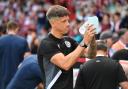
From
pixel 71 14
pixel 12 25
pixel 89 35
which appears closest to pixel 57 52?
pixel 89 35

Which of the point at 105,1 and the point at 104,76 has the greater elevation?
the point at 104,76

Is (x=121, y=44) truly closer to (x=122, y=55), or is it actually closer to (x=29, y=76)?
(x=122, y=55)

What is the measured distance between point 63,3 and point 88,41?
13721 millimetres

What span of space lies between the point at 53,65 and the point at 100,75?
61cm

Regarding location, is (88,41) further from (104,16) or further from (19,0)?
(19,0)

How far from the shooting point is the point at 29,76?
9.21 meters

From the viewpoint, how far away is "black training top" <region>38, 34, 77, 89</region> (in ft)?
23.9

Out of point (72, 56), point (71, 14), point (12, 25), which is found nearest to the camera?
point (72, 56)

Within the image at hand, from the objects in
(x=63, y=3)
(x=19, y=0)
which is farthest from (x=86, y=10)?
(x=19, y=0)

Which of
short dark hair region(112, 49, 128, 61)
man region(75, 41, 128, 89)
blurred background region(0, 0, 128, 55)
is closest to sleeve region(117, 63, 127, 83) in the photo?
man region(75, 41, 128, 89)

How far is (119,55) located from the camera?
31.5ft

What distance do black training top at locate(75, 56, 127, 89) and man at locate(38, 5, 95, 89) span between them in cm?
17

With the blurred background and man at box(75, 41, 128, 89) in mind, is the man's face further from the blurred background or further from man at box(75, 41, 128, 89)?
the blurred background

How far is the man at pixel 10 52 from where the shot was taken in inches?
452
